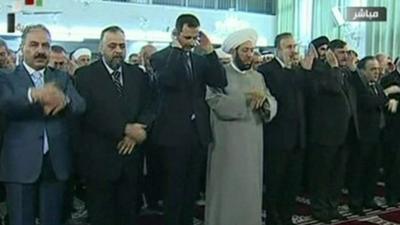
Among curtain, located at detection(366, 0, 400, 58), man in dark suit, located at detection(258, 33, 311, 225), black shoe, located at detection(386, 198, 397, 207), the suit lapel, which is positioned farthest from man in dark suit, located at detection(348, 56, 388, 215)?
curtain, located at detection(366, 0, 400, 58)

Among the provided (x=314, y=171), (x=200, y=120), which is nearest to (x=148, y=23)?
(x=314, y=171)

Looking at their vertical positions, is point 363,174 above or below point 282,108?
below

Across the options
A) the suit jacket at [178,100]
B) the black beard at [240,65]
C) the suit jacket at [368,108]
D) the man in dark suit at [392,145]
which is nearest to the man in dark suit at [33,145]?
the suit jacket at [178,100]

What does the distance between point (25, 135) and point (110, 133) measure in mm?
589

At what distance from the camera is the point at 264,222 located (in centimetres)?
558

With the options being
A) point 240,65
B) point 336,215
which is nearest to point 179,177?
point 240,65

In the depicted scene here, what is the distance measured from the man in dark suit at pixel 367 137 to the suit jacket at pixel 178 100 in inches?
78.0

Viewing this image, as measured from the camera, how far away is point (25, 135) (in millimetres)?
3508

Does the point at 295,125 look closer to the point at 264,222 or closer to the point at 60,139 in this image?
the point at 264,222

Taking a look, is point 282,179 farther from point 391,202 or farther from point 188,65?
point 391,202

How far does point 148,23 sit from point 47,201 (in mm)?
9925

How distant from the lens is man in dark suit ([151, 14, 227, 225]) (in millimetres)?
4406

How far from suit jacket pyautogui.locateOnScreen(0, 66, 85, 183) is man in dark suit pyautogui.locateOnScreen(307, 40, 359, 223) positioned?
2.61m

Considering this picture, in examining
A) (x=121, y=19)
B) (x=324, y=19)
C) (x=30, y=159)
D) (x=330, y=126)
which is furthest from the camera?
(x=324, y=19)
